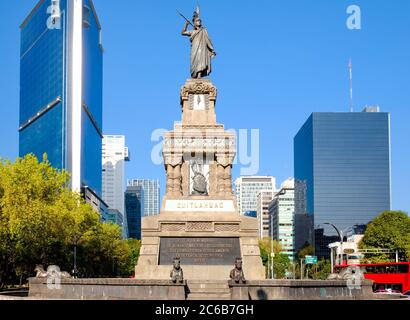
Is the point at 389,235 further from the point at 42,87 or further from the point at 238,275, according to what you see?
the point at 42,87

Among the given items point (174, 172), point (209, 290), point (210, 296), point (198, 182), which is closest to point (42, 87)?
point (174, 172)

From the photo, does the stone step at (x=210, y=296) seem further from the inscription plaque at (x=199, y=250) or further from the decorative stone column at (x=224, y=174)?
the decorative stone column at (x=224, y=174)

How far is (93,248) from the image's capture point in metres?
77.4

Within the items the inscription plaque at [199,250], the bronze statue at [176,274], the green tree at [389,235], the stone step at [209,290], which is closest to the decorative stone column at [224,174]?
the inscription plaque at [199,250]

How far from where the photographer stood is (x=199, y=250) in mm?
39812

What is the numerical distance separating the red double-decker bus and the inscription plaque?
23.6 m

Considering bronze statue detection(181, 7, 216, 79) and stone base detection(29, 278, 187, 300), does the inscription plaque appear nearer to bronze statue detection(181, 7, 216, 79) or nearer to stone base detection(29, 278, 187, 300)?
stone base detection(29, 278, 187, 300)

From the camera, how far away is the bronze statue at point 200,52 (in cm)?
4725

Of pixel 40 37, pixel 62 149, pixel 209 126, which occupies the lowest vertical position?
pixel 209 126

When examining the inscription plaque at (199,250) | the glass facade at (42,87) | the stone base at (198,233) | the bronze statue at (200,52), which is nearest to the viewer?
the stone base at (198,233)

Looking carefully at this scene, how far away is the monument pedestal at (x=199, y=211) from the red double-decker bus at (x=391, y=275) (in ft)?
74.0

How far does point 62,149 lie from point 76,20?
112 feet
